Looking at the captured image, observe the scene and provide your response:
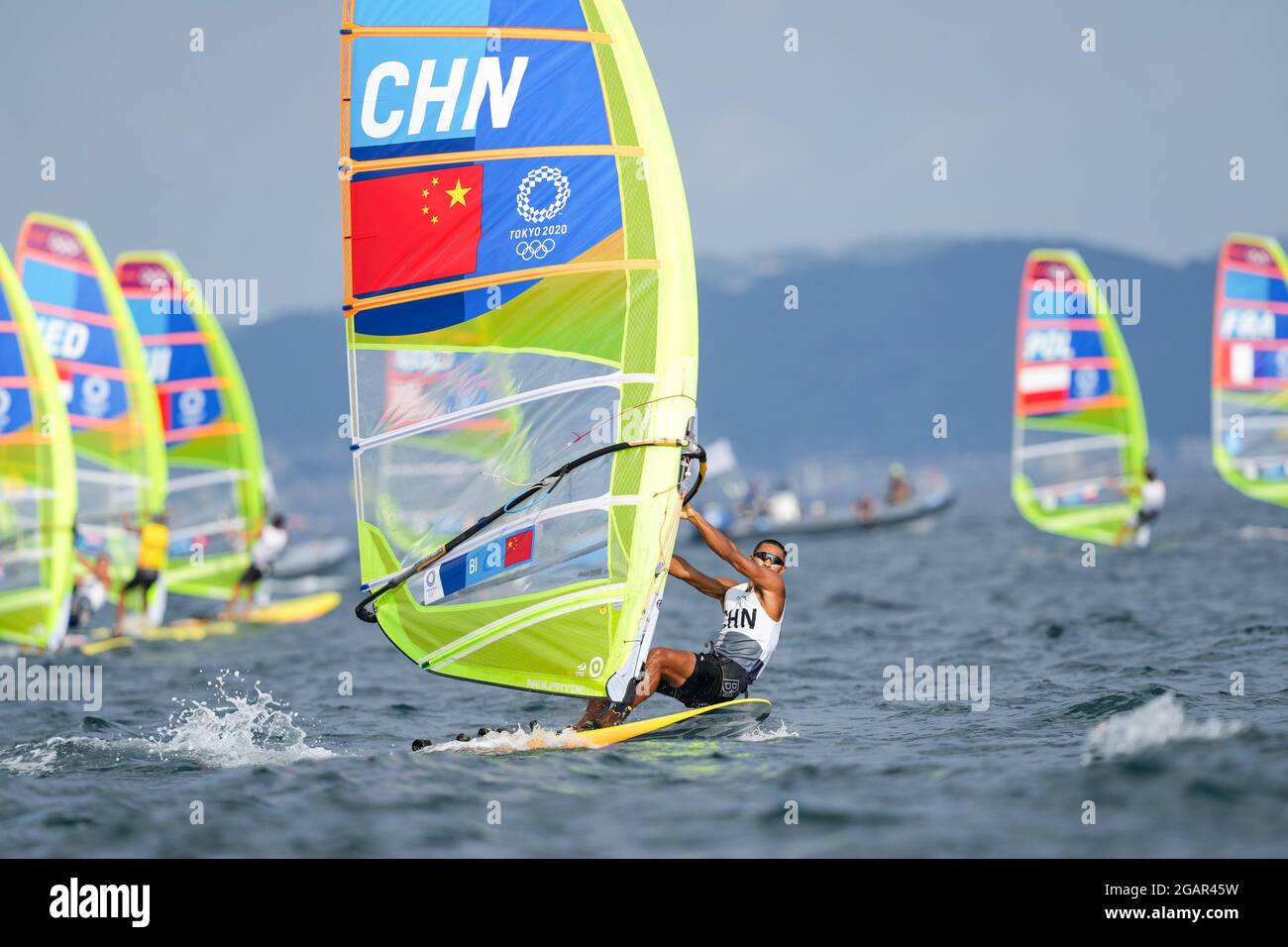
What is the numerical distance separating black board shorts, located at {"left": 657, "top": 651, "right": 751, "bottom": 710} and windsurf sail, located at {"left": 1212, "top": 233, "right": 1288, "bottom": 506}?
2063 cm

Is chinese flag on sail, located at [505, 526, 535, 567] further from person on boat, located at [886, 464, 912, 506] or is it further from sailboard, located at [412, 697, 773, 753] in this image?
person on boat, located at [886, 464, 912, 506]

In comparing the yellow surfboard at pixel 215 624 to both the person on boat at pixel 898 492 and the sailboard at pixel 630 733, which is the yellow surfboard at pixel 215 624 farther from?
the person on boat at pixel 898 492

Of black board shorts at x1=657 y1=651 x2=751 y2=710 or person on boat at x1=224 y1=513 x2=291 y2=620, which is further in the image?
person on boat at x1=224 y1=513 x2=291 y2=620

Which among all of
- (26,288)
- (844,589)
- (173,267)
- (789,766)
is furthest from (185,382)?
(789,766)

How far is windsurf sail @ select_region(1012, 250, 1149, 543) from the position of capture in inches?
1003

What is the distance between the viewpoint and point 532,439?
8523 mm

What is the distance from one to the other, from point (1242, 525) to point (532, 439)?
29.5m

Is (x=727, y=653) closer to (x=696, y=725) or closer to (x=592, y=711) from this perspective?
(x=696, y=725)

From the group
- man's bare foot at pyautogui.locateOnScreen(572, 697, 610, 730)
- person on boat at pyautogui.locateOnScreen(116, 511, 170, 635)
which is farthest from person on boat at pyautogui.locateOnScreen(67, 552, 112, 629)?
man's bare foot at pyautogui.locateOnScreen(572, 697, 610, 730)

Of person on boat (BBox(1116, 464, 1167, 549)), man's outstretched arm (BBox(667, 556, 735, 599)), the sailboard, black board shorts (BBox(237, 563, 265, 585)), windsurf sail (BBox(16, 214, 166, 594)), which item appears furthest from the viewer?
person on boat (BBox(1116, 464, 1167, 549))

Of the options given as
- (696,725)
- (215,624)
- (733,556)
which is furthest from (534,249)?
(215,624)

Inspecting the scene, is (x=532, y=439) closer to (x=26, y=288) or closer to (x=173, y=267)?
(x=26, y=288)

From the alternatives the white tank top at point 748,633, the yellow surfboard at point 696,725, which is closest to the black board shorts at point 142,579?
the white tank top at point 748,633

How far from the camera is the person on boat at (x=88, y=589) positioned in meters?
18.2
